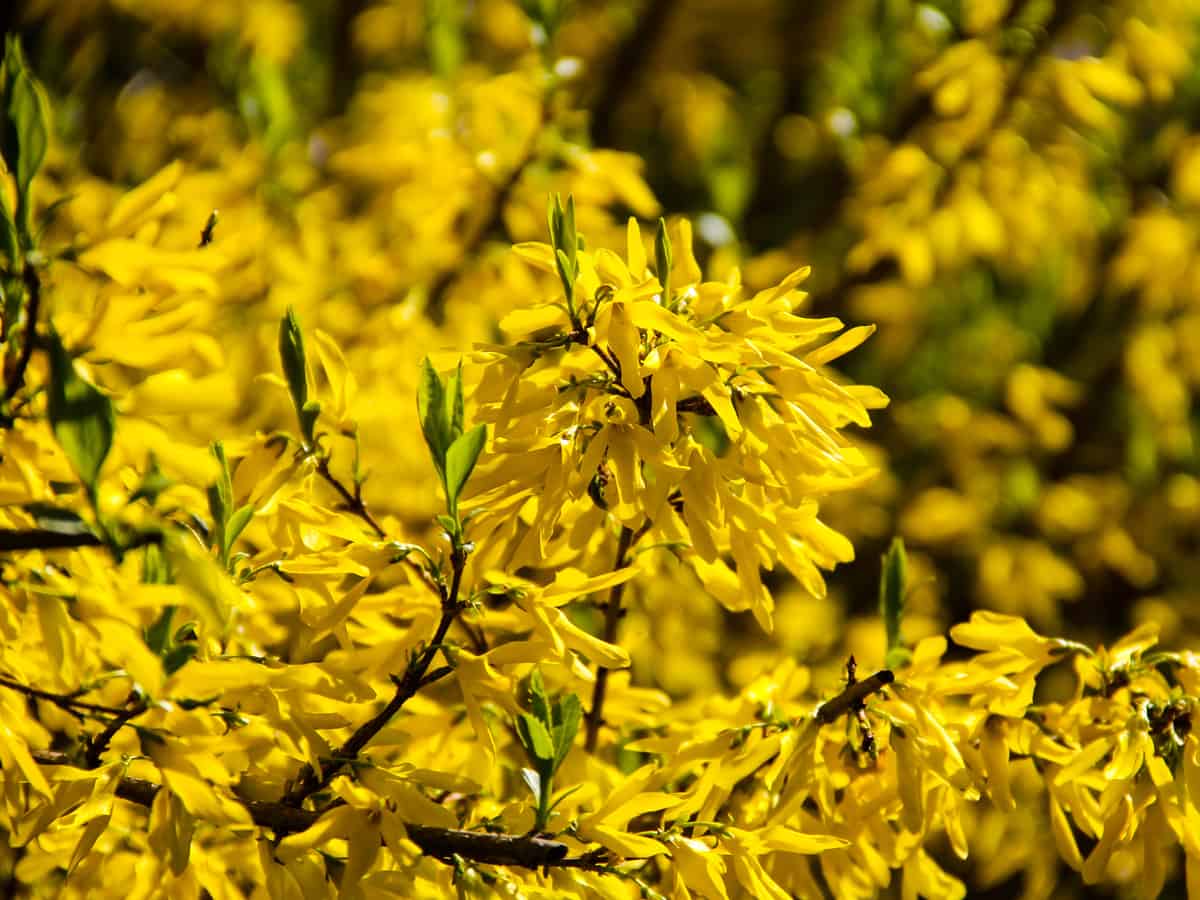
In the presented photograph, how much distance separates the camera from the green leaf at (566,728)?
116 cm

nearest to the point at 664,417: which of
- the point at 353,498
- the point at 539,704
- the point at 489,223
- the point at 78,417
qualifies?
the point at 539,704

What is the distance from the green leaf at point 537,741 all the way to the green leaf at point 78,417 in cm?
44

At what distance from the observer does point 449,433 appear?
1.10 m

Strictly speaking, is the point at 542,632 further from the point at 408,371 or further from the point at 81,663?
the point at 408,371

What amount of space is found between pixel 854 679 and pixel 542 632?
0.37 meters

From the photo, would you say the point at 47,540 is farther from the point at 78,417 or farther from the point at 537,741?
the point at 537,741

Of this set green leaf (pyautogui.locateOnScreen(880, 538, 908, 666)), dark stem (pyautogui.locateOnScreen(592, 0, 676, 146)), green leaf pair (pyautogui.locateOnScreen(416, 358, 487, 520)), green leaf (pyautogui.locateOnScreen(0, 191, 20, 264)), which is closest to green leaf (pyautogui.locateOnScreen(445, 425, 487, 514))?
green leaf pair (pyautogui.locateOnScreen(416, 358, 487, 520))

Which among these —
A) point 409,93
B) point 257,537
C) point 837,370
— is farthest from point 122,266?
point 837,370

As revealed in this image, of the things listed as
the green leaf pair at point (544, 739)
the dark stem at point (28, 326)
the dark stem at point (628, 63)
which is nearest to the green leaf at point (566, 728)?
the green leaf pair at point (544, 739)

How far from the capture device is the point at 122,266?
1213 mm

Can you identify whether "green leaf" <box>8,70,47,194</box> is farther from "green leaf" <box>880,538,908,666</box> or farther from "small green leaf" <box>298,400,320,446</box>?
"green leaf" <box>880,538,908,666</box>

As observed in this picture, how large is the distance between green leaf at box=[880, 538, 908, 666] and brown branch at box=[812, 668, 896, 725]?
9 centimetres

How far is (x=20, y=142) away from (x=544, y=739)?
69 cm

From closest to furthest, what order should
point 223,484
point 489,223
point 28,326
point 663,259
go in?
point 28,326 < point 223,484 < point 663,259 < point 489,223
